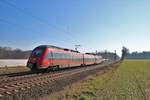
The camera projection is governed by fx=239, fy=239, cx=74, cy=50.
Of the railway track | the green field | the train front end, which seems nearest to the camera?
the green field

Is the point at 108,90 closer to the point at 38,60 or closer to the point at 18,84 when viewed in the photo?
the point at 18,84

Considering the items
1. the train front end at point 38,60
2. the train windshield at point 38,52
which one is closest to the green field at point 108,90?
the train front end at point 38,60

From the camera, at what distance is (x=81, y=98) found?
36.4ft

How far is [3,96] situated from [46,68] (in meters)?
16.8

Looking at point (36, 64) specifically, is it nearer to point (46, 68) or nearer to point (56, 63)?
point (46, 68)

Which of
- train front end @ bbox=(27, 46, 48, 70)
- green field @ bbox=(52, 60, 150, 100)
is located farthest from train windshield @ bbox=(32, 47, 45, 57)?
green field @ bbox=(52, 60, 150, 100)

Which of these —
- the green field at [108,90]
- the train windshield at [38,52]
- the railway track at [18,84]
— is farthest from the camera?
the train windshield at [38,52]

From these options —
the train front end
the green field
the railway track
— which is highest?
the train front end

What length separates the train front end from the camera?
25.8 metres

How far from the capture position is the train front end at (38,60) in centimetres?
2580

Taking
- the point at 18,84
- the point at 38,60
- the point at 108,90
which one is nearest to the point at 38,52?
the point at 38,60

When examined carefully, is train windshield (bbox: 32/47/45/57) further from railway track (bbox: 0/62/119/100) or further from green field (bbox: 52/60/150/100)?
green field (bbox: 52/60/150/100)

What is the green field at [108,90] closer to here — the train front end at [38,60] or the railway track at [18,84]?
the railway track at [18,84]

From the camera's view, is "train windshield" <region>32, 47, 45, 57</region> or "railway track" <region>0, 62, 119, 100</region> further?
"train windshield" <region>32, 47, 45, 57</region>
